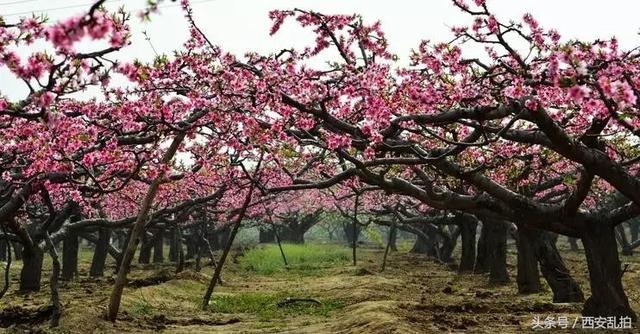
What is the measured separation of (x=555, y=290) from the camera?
13.5m

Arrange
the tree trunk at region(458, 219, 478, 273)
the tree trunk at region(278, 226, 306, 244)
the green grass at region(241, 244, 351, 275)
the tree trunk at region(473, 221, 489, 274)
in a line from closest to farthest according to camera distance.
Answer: the tree trunk at region(473, 221, 489, 274) → the tree trunk at region(458, 219, 478, 273) → the green grass at region(241, 244, 351, 275) → the tree trunk at region(278, 226, 306, 244)

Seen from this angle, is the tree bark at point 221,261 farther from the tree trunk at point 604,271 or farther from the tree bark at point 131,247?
the tree trunk at point 604,271

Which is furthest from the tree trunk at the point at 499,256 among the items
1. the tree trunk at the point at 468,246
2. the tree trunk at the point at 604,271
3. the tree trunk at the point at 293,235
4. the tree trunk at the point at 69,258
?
the tree trunk at the point at 293,235

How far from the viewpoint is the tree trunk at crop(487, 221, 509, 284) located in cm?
1961

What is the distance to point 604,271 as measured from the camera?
10062 mm

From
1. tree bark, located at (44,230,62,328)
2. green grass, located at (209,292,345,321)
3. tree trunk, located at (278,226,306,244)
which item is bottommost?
green grass, located at (209,292,345,321)

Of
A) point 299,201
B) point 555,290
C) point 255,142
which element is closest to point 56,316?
point 255,142

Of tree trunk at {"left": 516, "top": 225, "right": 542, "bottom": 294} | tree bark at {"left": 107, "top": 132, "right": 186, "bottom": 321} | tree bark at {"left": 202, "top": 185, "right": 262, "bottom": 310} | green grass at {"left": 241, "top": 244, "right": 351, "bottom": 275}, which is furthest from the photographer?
green grass at {"left": 241, "top": 244, "right": 351, "bottom": 275}

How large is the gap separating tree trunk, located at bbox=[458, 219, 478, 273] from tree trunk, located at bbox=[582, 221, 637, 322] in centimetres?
1531

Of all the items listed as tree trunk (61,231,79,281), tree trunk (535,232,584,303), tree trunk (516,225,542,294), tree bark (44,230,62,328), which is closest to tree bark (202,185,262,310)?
tree bark (44,230,62,328)

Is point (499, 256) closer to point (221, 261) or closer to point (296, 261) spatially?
point (221, 261)

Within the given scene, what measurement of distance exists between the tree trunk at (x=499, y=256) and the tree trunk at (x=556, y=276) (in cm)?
574

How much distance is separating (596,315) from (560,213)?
71.8 inches

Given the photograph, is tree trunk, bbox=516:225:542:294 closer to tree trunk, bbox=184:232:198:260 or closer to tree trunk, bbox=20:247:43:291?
tree trunk, bbox=20:247:43:291
